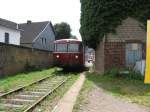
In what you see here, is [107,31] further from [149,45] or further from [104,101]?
[149,45]

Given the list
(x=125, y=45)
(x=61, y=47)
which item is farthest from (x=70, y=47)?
(x=125, y=45)

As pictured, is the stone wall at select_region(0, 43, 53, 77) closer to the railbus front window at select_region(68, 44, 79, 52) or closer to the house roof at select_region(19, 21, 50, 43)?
the railbus front window at select_region(68, 44, 79, 52)

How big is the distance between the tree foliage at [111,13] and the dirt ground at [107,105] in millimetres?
10035

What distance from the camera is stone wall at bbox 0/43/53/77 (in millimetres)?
21886

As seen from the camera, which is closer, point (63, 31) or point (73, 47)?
point (73, 47)

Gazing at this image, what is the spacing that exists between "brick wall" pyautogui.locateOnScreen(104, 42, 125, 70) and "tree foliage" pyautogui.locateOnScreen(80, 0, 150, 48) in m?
0.95

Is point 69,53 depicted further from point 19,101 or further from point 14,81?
point 19,101

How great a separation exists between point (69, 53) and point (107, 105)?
17.5m

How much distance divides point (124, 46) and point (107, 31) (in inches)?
60.9

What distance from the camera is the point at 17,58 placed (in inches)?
993

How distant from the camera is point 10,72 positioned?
23141 mm

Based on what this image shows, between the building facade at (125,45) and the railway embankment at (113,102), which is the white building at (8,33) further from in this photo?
the railway embankment at (113,102)

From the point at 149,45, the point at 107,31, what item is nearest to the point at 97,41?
the point at 107,31

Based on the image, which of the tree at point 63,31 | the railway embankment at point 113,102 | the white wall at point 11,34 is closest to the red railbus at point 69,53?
the railway embankment at point 113,102
